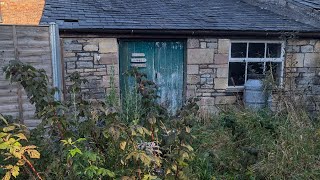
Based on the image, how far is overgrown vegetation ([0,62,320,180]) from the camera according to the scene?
2197 mm

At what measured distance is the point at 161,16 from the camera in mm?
7176

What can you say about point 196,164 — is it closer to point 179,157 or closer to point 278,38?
point 179,157

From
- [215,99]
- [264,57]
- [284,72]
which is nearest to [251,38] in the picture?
[264,57]

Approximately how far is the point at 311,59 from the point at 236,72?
6.16ft

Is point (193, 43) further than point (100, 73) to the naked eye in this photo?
Yes

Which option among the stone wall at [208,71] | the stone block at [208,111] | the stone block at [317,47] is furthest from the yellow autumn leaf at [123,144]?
the stone block at [317,47]

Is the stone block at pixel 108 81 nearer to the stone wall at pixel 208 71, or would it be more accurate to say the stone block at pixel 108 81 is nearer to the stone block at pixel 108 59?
the stone block at pixel 108 59

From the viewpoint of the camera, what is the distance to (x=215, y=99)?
23.0ft

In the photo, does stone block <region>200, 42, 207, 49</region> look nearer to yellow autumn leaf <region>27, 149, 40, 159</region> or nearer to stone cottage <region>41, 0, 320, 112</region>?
stone cottage <region>41, 0, 320, 112</region>

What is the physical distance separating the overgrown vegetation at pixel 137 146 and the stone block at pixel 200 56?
2.97m

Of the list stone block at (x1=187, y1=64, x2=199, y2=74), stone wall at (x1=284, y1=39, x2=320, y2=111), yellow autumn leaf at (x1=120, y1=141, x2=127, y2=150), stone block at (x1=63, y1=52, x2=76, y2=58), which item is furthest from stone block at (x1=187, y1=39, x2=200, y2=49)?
yellow autumn leaf at (x1=120, y1=141, x2=127, y2=150)

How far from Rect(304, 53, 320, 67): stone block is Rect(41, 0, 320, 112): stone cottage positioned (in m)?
0.02

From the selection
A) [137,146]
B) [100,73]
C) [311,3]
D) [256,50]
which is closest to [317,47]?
[311,3]

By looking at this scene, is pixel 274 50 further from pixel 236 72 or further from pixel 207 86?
pixel 207 86
